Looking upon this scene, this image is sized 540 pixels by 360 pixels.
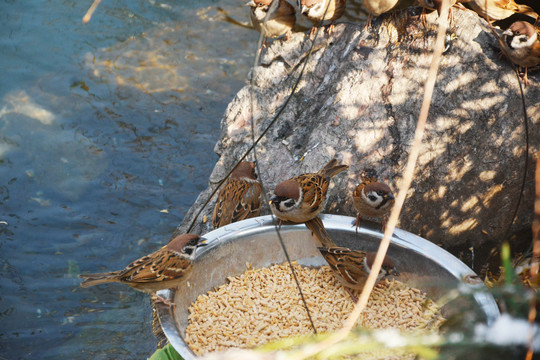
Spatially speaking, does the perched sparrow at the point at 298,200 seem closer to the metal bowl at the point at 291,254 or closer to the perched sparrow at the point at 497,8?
the metal bowl at the point at 291,254

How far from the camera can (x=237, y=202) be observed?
14.0 feet

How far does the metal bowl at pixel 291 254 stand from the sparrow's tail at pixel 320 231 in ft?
0.16

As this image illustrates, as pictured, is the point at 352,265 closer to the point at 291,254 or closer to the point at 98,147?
the point at 291,254

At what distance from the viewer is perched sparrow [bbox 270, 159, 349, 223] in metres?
3.61

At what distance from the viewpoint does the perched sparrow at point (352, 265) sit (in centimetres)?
329

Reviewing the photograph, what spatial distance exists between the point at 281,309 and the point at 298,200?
26.1 inches

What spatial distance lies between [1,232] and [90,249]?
1001 millimetres

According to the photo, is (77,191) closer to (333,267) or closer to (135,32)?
(135,32)

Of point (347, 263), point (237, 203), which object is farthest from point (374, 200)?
point (237, 203)

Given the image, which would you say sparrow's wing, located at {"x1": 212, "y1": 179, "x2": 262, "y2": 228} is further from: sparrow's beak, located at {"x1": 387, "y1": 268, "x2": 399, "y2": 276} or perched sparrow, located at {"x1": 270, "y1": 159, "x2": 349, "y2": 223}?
sparrow's beak, located at {"x1": 387, "y1": 268, "x2": 399, "y2": 276}

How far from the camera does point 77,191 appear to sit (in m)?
6.55

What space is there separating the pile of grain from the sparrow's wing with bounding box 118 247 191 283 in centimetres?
25

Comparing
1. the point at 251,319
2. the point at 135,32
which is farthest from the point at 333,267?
the point at 135,32

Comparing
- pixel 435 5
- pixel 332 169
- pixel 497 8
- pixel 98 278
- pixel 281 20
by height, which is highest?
pixel 435 5
